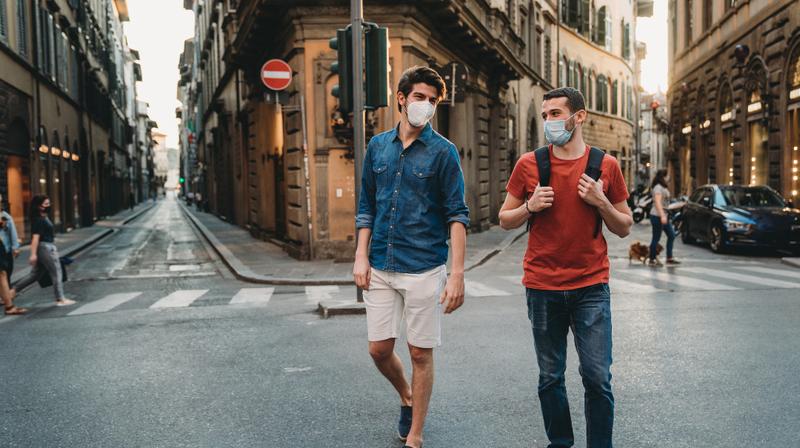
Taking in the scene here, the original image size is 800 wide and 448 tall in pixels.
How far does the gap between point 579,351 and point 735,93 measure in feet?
78.3

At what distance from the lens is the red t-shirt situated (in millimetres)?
3387

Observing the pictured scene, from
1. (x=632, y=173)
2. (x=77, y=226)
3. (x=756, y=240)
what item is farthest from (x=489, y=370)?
(x=632, y=173)

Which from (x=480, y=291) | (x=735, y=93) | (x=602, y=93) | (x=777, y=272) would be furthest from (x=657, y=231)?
(x=602, y=93)

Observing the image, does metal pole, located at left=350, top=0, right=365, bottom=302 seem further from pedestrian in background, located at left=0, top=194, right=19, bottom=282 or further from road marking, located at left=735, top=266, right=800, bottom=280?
road marking, located at left=735, top=266, right=800, bottom=280

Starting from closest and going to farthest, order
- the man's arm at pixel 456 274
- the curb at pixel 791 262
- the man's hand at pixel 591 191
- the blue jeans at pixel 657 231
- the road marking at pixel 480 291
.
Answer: the man's hand at pixel 591 191 → the man's arm at pixel 456 274 → the road marking at pixel 480 291 → the curb at pixel 791 262 → the blue jeans at pixel 657 231

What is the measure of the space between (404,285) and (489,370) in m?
2.17

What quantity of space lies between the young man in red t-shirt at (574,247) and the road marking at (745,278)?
786 cm

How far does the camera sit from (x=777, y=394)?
193 inches

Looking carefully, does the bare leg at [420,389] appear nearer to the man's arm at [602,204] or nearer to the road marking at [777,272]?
the man's arm at [602,204]

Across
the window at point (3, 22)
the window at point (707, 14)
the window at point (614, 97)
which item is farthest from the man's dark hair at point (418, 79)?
the window at point (614, 97)

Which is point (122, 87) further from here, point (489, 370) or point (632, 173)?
point (489, 370)

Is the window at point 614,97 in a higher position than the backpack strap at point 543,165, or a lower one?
higher

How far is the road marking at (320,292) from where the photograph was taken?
395 inches

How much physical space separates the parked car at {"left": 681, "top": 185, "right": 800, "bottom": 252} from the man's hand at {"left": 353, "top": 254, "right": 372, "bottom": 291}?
1311cm
